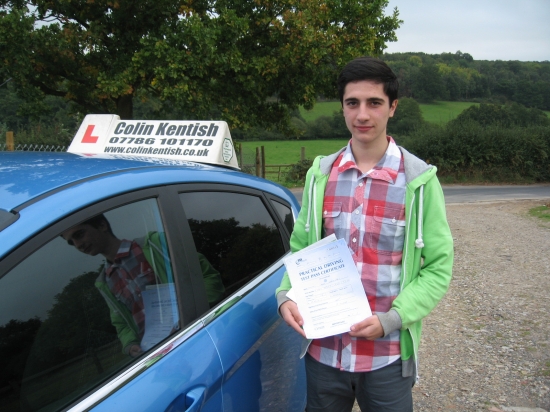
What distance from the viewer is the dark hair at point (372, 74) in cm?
168

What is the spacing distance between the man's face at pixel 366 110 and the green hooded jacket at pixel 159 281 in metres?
0.74

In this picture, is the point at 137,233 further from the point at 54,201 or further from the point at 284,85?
the point at 284,85

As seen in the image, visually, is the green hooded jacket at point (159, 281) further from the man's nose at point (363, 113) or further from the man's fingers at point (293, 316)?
the man's nose at point (363, 113)

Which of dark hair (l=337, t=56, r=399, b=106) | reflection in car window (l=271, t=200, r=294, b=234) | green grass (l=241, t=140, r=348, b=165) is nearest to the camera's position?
dark hair (l=337, t=56, r=399, b=106)

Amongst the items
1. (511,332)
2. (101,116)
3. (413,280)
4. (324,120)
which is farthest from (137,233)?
(324,120)

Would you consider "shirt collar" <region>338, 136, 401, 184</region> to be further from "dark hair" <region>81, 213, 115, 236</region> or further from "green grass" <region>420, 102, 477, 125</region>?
"green grass" <region>420, 102, 477, 125</region>

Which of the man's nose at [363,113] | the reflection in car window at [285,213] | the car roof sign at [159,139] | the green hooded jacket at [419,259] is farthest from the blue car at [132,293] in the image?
the man's nose at [363,113]

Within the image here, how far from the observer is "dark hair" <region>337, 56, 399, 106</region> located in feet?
5.53

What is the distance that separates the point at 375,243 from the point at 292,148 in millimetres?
39439

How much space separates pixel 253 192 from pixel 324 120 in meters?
50.0

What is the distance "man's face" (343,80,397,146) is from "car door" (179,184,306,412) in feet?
2.13

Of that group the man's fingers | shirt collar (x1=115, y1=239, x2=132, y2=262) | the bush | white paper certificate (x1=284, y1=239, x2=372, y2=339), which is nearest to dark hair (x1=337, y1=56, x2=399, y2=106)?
white paper certificate (x1=284, y1=239, x2=372, y2=339)

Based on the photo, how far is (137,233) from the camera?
5.33 feet

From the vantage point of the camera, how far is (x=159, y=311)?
1.61 metres
